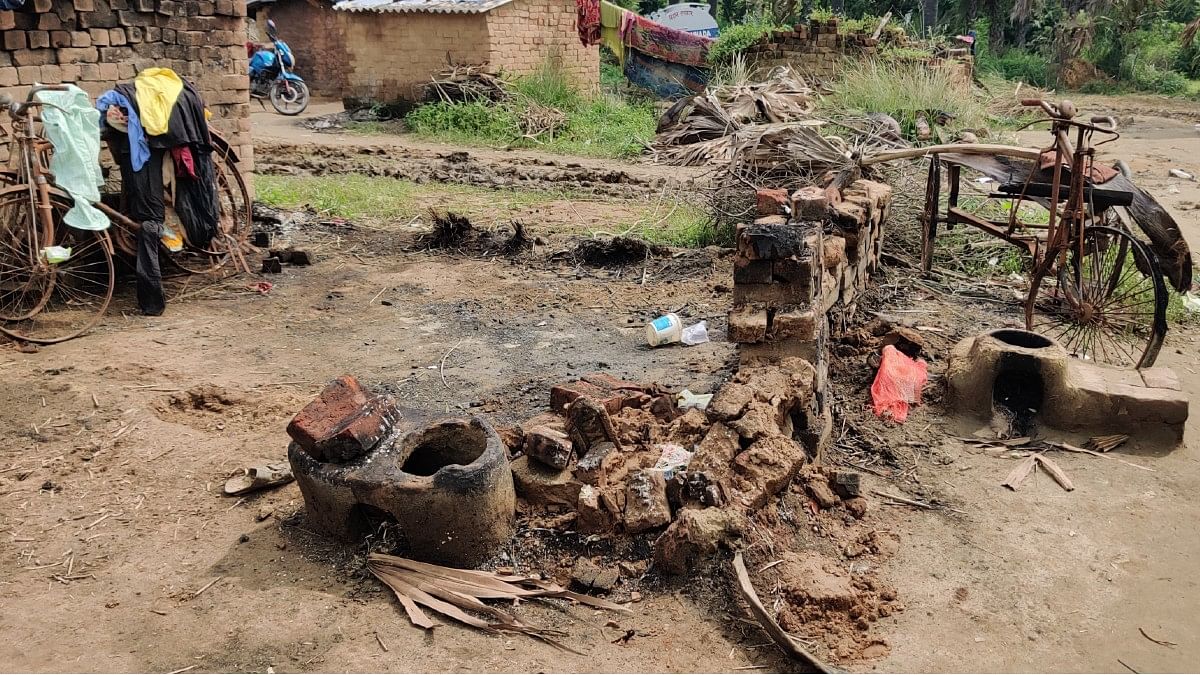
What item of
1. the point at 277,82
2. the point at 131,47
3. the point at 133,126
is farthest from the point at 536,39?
the point at 133,126

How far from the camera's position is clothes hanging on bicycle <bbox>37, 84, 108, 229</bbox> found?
592cm

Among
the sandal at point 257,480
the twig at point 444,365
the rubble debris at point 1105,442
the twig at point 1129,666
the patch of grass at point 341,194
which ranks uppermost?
the patch of grass at point 341,194

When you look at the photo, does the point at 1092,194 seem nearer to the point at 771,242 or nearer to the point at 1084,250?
the point at 1084,250

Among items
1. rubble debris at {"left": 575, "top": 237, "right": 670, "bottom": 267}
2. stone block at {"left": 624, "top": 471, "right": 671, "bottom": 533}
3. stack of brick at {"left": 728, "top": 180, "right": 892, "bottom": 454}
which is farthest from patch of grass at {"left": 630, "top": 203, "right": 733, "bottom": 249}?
stone block at {"left": 624, "top": 471, "right": 671, "bottom": 533}

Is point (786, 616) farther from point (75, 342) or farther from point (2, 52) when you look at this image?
point (2, 52)

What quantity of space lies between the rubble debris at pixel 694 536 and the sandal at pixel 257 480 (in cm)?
170

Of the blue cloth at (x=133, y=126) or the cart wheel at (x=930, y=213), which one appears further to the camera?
the cart wheel at (x=930, y=213)

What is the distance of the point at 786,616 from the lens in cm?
312

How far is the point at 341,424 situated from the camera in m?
3.49

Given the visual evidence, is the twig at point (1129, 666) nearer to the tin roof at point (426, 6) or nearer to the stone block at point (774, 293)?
the stone block at point (774, 293)

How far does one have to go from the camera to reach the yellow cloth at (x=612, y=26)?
1978 centimetres

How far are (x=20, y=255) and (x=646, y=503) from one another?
15.6 ft

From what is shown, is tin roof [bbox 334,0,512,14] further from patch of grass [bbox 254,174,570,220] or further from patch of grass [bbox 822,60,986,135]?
patch of grass [bbox 822,60,986,135]

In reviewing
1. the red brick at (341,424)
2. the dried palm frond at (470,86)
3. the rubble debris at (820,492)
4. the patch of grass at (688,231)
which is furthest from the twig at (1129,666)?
the dried palm frond at (470,86)
